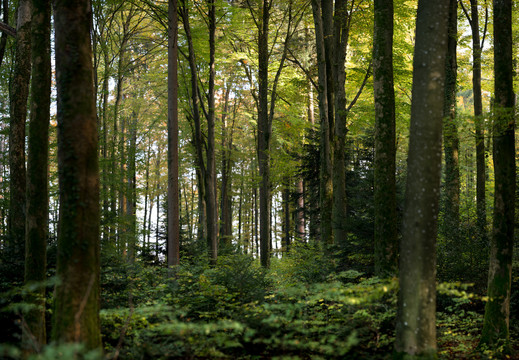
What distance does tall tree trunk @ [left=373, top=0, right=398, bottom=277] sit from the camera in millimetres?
6777

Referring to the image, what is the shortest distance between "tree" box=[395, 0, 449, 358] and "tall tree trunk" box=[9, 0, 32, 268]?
7.09 m

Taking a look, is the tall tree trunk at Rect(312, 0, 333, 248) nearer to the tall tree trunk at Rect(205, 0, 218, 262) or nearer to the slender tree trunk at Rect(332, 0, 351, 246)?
the slender tree trunk at Rect(332, 0, 351, 246)

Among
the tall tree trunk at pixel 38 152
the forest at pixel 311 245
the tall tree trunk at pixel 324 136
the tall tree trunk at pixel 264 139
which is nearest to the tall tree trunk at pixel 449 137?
the forest at pixel 311 245

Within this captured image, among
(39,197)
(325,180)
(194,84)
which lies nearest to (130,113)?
(194,84)

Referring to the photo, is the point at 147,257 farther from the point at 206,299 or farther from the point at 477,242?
the point at 477,242

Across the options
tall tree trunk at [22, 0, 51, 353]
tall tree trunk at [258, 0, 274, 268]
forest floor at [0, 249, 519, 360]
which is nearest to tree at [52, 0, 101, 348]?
forest floor at [0, 249, 519, 360]

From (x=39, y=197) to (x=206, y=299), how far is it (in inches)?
130

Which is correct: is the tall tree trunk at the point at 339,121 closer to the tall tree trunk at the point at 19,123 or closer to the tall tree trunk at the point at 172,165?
the tall tree trunk at the point at 172,165

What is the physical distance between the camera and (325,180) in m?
12.0

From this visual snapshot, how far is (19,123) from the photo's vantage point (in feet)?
29.2

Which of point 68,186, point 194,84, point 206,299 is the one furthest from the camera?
point 194,84

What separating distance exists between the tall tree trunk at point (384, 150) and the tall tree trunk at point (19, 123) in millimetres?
7112

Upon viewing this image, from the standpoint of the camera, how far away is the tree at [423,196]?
4.31 metres

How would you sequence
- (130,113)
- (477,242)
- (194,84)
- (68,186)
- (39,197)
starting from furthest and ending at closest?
1. (130,113)
2. (194,84)
3. (477,242)
4. (39,197)
5. (68,186)
